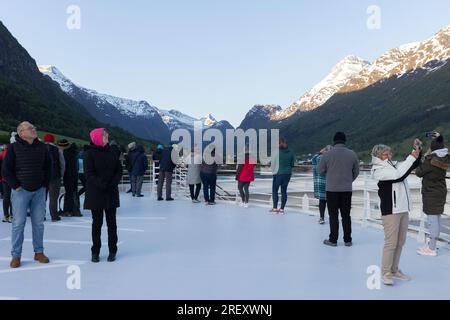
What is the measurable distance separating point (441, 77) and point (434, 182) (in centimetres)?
16631

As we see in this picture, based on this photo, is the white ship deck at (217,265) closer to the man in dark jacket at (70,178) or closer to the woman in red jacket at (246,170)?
the man in dark jacket at (70,178)

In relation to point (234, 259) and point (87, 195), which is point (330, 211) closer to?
point (234, 259)

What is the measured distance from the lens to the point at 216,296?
3609 millimetres

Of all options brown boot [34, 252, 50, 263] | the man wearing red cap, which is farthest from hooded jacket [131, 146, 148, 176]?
brown boot [34, 252, 50, 263]

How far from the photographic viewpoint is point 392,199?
400 cm

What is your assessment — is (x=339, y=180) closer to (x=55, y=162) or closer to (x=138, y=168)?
(x=55, y=162)

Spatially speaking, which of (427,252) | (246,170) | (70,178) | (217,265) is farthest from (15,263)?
(246,170)

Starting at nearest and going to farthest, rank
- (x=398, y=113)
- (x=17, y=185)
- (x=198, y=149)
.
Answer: (x=17, y=185), (x=198, y=149), (x=398, y=113)

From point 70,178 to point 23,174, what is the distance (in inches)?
138

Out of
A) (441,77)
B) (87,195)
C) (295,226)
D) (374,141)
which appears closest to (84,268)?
(87,195)

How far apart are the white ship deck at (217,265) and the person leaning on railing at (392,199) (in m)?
0.30

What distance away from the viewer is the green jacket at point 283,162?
8.26 meters

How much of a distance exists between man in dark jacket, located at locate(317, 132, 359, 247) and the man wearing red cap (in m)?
4.23

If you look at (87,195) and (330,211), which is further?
(330,211)
